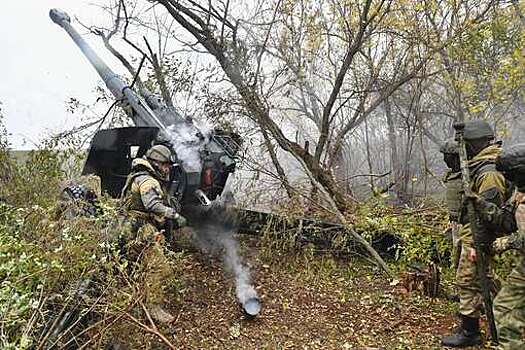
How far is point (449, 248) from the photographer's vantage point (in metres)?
6.09

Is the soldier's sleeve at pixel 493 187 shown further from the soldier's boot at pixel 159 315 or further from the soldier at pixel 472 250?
Result: the soldier's boot at pixel 159 315

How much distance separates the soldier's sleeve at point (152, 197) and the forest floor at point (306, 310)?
57 cm

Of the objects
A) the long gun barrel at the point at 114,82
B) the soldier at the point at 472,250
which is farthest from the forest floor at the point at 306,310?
the long gun barrel at the point at 114,82

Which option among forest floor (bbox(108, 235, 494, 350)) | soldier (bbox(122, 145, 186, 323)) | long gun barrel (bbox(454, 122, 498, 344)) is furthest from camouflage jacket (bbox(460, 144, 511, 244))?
soldier (bbox(122, 145, 186, 323))

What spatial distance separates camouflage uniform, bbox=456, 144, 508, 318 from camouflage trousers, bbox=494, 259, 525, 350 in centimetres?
58

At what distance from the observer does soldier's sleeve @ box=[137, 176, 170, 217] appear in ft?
18.2

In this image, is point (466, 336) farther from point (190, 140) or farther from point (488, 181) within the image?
point (190, 140)

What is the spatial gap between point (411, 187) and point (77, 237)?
8.42 meters

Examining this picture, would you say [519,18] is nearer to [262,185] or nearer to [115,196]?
[262,185]

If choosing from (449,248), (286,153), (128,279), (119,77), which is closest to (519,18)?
(286,153)

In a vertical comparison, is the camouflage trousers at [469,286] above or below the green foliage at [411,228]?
below

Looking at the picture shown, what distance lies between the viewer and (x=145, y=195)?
5605mm

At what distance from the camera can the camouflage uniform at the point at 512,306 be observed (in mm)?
3799

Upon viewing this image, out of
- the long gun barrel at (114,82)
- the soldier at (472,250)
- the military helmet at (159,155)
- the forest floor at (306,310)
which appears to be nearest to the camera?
the soldier at (472,250)
